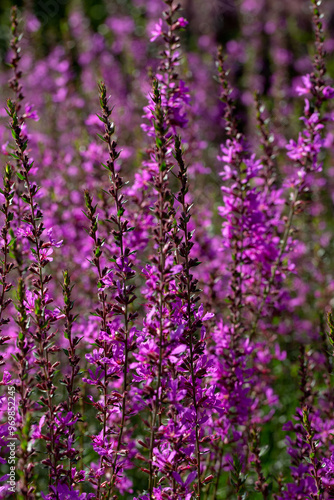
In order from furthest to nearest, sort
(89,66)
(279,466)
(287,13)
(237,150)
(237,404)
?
(287,13), (89,66), (279,466), (237,150), (237,404)

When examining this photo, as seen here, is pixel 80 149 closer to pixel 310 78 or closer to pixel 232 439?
pixel 310 78

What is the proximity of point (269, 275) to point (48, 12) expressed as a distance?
15.0m

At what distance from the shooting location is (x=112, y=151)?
7.48 ft

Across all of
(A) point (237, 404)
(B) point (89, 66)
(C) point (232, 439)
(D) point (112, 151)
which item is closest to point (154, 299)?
(D) point (112, 151)

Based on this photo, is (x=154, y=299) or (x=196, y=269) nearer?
(x=154, y=299)

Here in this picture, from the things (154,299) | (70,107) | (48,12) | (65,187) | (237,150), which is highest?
(48,12)

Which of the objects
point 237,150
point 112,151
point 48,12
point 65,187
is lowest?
point 112,151

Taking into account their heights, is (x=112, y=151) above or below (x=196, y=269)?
below

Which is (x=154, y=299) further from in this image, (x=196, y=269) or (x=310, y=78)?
(x=196, y=269)

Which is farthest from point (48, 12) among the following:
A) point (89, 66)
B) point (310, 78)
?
point (310, 78)

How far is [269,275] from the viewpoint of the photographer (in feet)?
11.7

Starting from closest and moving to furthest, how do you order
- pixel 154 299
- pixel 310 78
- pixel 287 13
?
pixel 154 299, pixel 310 78, pixel 287 13

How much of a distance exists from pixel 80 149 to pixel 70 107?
2.87m

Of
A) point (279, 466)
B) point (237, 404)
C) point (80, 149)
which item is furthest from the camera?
point (80, 149)
